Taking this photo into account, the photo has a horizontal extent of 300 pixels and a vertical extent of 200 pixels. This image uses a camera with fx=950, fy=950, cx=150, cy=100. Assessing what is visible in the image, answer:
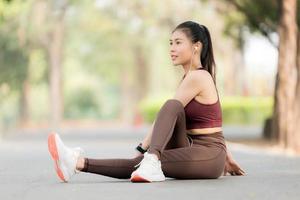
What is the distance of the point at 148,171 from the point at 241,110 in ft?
143

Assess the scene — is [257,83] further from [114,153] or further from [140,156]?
[140,156]

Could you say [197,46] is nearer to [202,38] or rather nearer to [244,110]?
[202,38]

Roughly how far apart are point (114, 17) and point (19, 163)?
49164 millimetres

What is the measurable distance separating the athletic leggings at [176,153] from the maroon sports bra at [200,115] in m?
0.11

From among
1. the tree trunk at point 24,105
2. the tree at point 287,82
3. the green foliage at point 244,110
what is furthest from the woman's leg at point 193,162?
the tree trunk at point 24,105

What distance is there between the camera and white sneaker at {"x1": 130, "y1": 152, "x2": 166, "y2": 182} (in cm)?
851

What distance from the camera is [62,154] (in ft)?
28.4

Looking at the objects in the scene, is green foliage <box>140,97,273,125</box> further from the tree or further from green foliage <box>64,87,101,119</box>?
the tree

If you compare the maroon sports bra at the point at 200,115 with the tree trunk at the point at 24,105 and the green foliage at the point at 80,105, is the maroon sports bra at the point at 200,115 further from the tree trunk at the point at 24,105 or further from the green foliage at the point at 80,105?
the green foliage at the point at 80,105

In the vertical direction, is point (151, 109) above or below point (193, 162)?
below

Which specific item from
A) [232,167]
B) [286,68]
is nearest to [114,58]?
[286,68]

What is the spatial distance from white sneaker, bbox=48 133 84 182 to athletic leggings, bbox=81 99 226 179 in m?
0.12

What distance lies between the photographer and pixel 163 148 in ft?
28.2

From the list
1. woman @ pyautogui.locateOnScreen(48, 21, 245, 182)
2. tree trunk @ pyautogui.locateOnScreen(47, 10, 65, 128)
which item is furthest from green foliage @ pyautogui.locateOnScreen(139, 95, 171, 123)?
woman @ pyautogui.locateOnScreen(48, 21, 245, 182)
